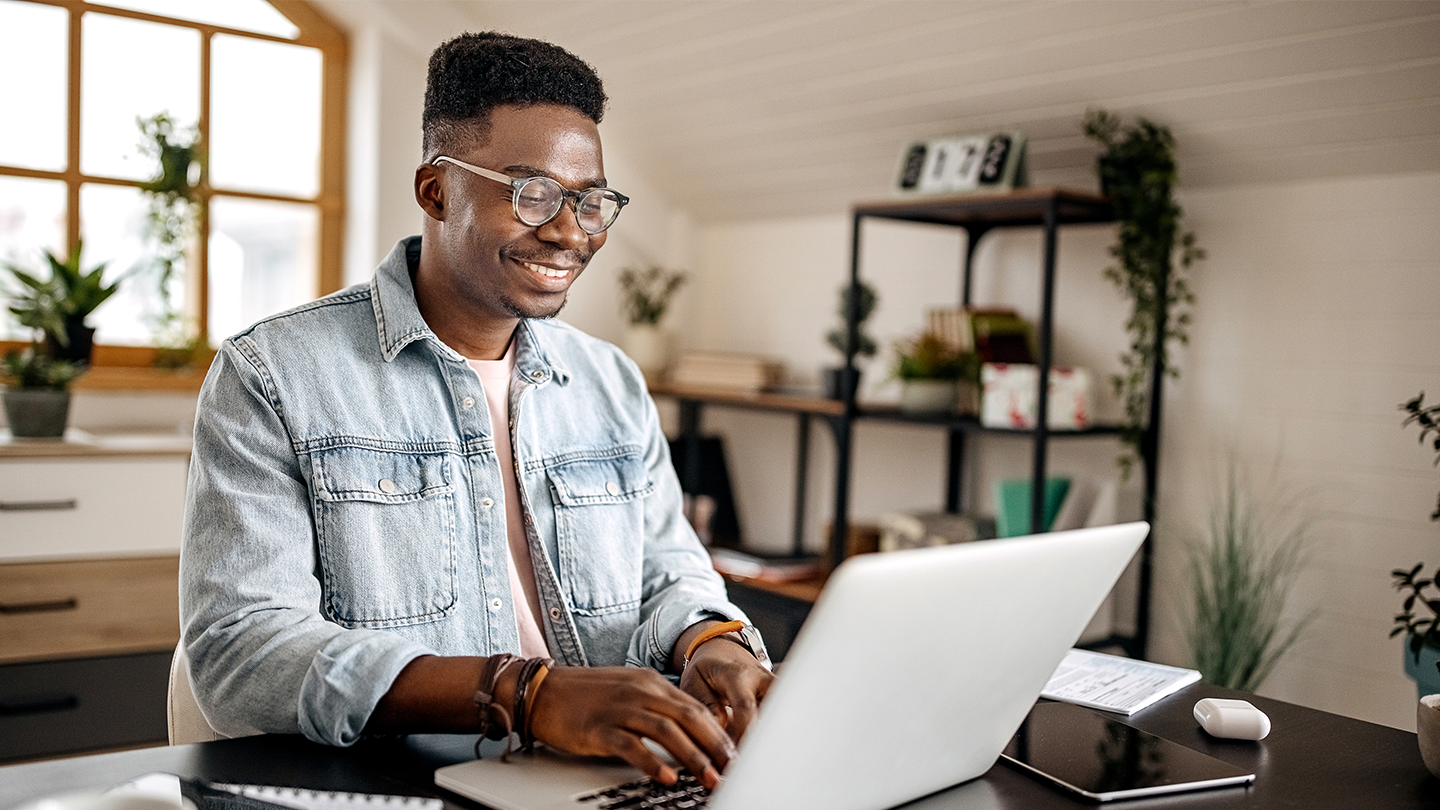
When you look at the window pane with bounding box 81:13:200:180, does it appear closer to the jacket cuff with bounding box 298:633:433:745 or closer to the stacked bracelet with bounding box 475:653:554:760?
the jacket cuff with bounding box 298:633:433:745

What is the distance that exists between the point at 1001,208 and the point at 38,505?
7.49 ft

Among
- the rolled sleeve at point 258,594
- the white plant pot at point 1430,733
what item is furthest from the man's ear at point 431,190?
the white plant pot at point 1430,733

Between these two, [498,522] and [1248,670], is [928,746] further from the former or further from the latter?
[1248,670]

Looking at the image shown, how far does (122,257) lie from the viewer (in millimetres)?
3424

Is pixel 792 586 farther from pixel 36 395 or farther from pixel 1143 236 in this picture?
pixel 36 395

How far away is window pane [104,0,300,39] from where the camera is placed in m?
3.43

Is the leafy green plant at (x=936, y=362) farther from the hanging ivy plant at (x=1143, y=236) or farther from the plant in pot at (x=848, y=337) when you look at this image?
the hanging ivy plant at (x=1143, y=236)

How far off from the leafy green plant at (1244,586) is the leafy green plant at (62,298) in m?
2.64

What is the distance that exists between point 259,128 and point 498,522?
2.69m

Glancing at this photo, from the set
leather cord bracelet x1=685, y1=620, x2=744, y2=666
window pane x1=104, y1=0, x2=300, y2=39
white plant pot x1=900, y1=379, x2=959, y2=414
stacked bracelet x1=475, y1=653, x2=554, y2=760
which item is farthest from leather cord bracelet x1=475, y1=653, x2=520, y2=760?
window pane x1=104, y1=0, x2=300, y2=39

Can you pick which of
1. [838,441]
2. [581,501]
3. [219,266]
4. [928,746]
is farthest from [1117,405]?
[219,266]

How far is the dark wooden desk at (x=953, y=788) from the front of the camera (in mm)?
935

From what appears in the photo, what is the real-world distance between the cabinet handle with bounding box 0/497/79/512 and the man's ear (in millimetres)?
1791

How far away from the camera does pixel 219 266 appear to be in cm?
360
